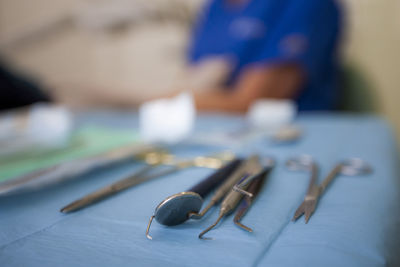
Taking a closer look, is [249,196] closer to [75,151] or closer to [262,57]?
[75,151]

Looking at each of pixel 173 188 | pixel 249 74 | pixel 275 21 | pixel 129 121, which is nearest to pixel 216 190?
pixel 173 188

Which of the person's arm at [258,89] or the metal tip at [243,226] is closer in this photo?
the metal tip at [243,226]

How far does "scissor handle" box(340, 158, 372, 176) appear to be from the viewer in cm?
49

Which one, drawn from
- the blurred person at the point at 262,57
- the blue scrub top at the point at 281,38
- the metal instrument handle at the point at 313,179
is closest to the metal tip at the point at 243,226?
the metal instrument handle at the point at 313,179

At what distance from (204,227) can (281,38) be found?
1.24 metres

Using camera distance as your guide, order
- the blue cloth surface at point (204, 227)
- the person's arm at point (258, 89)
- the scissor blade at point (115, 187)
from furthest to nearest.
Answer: the person's arm at point (258, 89) → the scissor blade at point (115, 187) → the blue cloth surface at point (204, 227)

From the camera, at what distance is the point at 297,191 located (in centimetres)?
42

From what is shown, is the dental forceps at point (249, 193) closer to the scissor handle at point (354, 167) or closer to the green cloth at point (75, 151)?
the scissor handle at point (354, 167)

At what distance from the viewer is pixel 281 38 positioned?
4.67 ft

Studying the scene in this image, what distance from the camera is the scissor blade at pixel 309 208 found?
0.34 metres

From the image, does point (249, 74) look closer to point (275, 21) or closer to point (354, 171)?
point (275, 21)

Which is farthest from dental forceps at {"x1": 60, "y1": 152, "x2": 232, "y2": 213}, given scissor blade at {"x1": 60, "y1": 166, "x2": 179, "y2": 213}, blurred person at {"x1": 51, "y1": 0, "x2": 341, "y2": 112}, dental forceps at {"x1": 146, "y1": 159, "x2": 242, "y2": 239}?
blurred person at {"x1": 51, "y1": 0, "x2": 341, "y2": 112}

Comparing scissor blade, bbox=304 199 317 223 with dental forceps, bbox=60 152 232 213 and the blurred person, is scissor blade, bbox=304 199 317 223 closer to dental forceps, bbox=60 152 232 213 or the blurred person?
dental forceps, bbox=60 152 232 213

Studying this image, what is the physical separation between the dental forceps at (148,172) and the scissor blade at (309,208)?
18 centimetres
